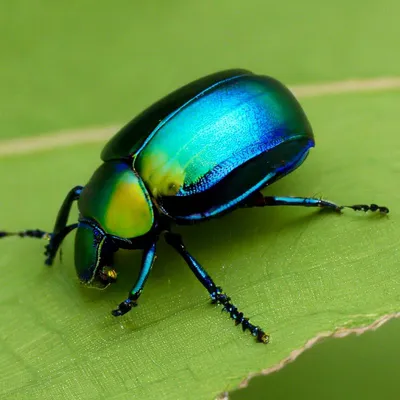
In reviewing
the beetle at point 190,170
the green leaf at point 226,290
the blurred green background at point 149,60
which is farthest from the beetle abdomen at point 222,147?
the blurred green background at point 149,60

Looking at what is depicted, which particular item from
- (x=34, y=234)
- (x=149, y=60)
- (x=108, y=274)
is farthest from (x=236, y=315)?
(x=149, y=60)

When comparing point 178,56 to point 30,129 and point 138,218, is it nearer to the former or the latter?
point 30,129


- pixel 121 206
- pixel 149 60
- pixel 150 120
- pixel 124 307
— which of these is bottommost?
pixel 124 307

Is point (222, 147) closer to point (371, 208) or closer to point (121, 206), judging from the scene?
point (121, 206)

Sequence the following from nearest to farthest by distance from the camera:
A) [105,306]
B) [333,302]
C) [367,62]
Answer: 1. [333,302]
2. [105,306]
3. [367,62]

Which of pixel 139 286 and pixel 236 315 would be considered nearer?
pixel 236 315

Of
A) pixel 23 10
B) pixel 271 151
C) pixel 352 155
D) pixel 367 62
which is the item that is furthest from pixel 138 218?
pixel 23 10

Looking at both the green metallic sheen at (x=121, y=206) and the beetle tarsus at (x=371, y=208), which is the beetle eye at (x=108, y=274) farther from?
the beetle tarsus at (x=371, y=208)
